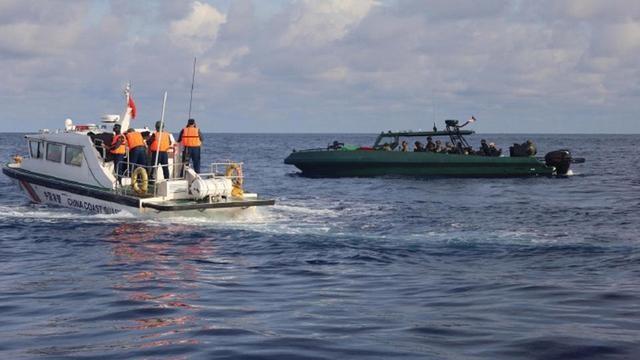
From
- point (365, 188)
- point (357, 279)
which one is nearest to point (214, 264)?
point (357, 279)

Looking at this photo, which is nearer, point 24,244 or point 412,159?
point 24,244

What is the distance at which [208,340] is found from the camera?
8344 mm

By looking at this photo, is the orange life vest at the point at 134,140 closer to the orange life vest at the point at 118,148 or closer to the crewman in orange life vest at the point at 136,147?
the crewman in orange life vest at the point at 136,147

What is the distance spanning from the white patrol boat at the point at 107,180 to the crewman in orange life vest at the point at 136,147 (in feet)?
0.77

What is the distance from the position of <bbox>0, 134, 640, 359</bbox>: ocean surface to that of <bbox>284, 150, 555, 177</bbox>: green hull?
1404 centimetres

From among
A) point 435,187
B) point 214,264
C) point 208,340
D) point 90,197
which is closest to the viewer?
point 208,340

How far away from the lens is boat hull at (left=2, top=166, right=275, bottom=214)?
60.1 feet

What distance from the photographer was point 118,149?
66.1 feet

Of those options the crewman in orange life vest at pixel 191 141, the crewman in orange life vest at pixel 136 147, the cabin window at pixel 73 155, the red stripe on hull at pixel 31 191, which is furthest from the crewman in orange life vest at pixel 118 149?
the red stripe on hull at pixel 31 191

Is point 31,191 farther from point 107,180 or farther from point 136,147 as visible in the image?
point 136,147

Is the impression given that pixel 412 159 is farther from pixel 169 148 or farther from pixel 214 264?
pixel 214 264

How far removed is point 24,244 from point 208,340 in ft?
28.6

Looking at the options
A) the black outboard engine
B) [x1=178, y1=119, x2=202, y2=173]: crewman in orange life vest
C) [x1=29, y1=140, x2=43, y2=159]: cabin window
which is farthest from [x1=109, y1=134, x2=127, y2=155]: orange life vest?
the black outboard engine

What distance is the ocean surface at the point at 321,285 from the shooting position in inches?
321
